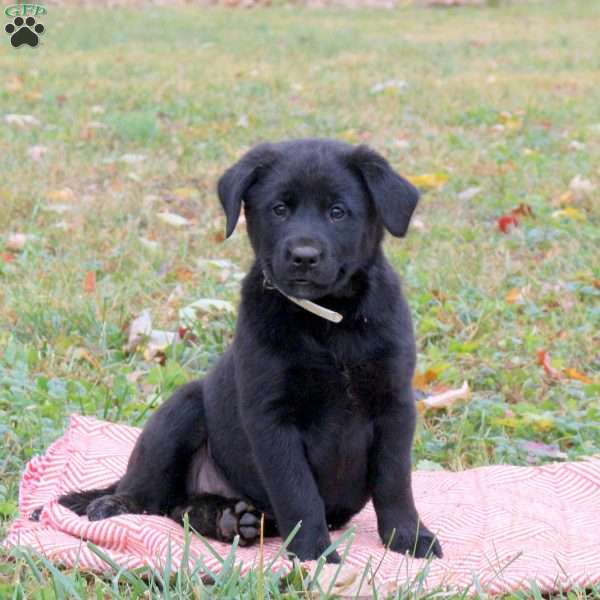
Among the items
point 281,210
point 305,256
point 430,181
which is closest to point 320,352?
point 305,256

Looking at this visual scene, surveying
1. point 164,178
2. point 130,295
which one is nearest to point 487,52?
point 164,178

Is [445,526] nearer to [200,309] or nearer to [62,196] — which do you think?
[200,309]

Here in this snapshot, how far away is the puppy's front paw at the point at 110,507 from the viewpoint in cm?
313

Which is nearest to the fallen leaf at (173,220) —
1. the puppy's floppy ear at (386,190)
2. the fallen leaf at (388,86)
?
the puppy's floppy ear at (386,190)

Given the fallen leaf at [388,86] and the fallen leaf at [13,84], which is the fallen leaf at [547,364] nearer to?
Result: the fallen leaf at [388,86]

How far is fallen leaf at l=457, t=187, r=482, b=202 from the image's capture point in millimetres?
6504

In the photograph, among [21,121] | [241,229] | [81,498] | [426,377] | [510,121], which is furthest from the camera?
[510,121]

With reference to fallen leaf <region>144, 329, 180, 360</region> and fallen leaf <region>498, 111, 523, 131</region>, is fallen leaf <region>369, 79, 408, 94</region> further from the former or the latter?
fallen leaf <region>144, 329, 180, 360</region>

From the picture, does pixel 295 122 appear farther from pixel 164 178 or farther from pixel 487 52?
pixel 487 52

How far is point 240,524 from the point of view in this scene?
9.65 feet

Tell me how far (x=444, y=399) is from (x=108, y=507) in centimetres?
136

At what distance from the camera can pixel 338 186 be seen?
9.22 feet

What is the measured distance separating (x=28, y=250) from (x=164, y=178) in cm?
168

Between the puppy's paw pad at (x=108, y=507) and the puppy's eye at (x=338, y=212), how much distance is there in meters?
1.03
